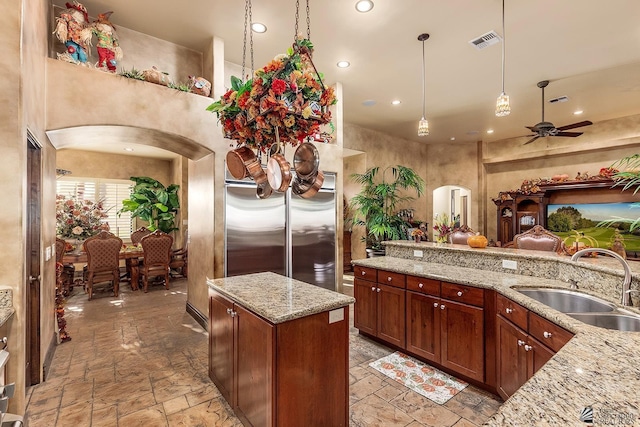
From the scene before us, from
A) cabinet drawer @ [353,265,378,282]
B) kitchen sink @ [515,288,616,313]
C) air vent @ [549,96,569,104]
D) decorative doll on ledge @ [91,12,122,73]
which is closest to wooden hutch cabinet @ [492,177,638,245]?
air vent @ [549,96,569,104]

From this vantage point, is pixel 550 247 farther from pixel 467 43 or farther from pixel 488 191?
pixel 488 191

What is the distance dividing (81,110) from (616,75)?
6933 mm

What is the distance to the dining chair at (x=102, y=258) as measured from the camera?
5.06 meters

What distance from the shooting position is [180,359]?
3.05 meters

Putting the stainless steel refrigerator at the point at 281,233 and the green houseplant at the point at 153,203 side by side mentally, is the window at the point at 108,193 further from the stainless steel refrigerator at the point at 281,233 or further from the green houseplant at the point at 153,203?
the stainless steel refrigerator at the point at 281,233

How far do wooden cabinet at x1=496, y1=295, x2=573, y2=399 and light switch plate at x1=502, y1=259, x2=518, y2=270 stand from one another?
60 cm

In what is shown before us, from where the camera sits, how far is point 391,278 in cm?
312

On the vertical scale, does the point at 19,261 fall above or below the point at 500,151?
below

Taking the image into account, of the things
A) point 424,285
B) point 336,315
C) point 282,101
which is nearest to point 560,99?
point 424,285

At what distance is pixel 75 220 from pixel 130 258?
1605 millimetres

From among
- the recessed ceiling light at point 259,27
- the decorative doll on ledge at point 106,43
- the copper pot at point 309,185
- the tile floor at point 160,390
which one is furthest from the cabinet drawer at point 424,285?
the decorative doll on ledge at point 106,43

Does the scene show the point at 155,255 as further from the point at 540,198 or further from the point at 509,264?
the point at 540,198

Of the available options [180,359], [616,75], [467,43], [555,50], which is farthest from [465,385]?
[616,75]

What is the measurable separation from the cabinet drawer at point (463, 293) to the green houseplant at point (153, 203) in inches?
260
